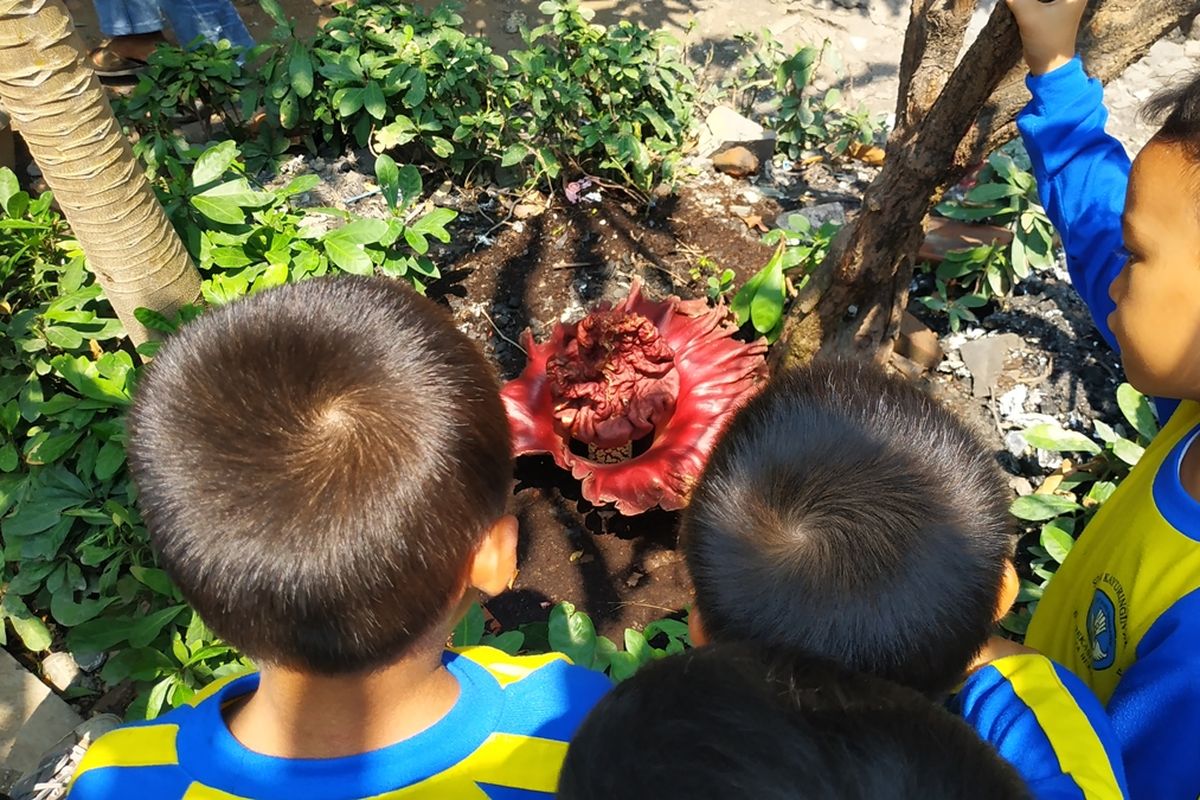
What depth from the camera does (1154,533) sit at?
3.84 feet

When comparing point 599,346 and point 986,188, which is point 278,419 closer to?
point 599,346

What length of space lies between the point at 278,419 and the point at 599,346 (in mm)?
1658

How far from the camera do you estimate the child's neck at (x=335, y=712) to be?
957 millimetres

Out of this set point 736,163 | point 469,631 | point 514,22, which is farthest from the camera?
point 514,22

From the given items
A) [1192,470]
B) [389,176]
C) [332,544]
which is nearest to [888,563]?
[1192,470]

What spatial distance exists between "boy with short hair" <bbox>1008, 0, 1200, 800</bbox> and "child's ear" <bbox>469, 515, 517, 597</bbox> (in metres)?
0.81

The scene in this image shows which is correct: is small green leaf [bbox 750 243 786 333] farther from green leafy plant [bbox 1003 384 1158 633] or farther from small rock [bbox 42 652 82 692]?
small rock [bbox 42 652 82 692]

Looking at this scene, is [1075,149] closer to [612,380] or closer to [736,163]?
[612,380]

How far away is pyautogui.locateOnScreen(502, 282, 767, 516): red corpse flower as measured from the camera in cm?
239

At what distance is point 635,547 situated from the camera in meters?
2.53

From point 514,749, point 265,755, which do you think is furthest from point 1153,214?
point 265,755

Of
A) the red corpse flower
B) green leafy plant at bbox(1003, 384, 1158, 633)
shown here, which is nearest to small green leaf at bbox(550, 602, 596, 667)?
Result: the red corpse flower

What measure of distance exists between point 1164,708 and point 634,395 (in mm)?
1652

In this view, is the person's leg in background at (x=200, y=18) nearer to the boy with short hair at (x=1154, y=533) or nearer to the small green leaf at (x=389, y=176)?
the small green leaf at (x=389, y=176)
